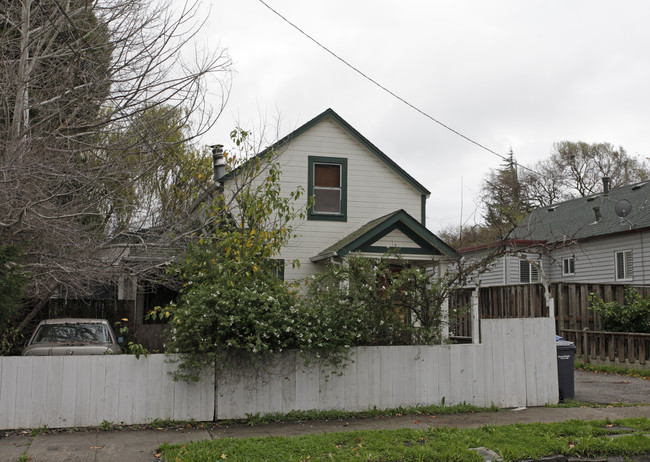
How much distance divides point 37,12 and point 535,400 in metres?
11.7

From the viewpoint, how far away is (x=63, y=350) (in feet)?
37.8

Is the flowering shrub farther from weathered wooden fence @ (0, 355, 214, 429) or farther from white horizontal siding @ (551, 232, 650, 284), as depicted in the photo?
white horizontal siding @ (551, 232, 650, 284)

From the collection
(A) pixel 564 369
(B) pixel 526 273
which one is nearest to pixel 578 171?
(B) pixel 526 273

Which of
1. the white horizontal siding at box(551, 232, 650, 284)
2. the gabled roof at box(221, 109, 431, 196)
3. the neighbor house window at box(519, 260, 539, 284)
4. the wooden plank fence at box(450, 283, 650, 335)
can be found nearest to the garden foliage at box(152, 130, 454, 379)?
the gabled roof at box(221, 109, 431, 196)

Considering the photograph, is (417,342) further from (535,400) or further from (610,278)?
(610,278)

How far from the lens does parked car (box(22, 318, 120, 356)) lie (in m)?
11.5

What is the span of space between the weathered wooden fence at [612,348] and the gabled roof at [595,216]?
5195 millimetres

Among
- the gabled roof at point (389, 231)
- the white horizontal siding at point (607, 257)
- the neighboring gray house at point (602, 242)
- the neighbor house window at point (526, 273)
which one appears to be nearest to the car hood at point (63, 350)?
the gabled roof at point (389, 231)

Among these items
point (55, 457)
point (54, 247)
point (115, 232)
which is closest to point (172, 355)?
point (55, 457)

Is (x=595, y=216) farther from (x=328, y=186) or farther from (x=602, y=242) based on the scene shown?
(x=328, y=186)

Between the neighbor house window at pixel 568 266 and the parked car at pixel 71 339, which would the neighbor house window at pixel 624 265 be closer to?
the neighbor house window at pixel 568 266

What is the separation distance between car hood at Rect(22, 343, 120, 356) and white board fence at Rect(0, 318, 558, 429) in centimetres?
247

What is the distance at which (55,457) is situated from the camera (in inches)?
290

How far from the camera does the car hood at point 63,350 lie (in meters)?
11.5
